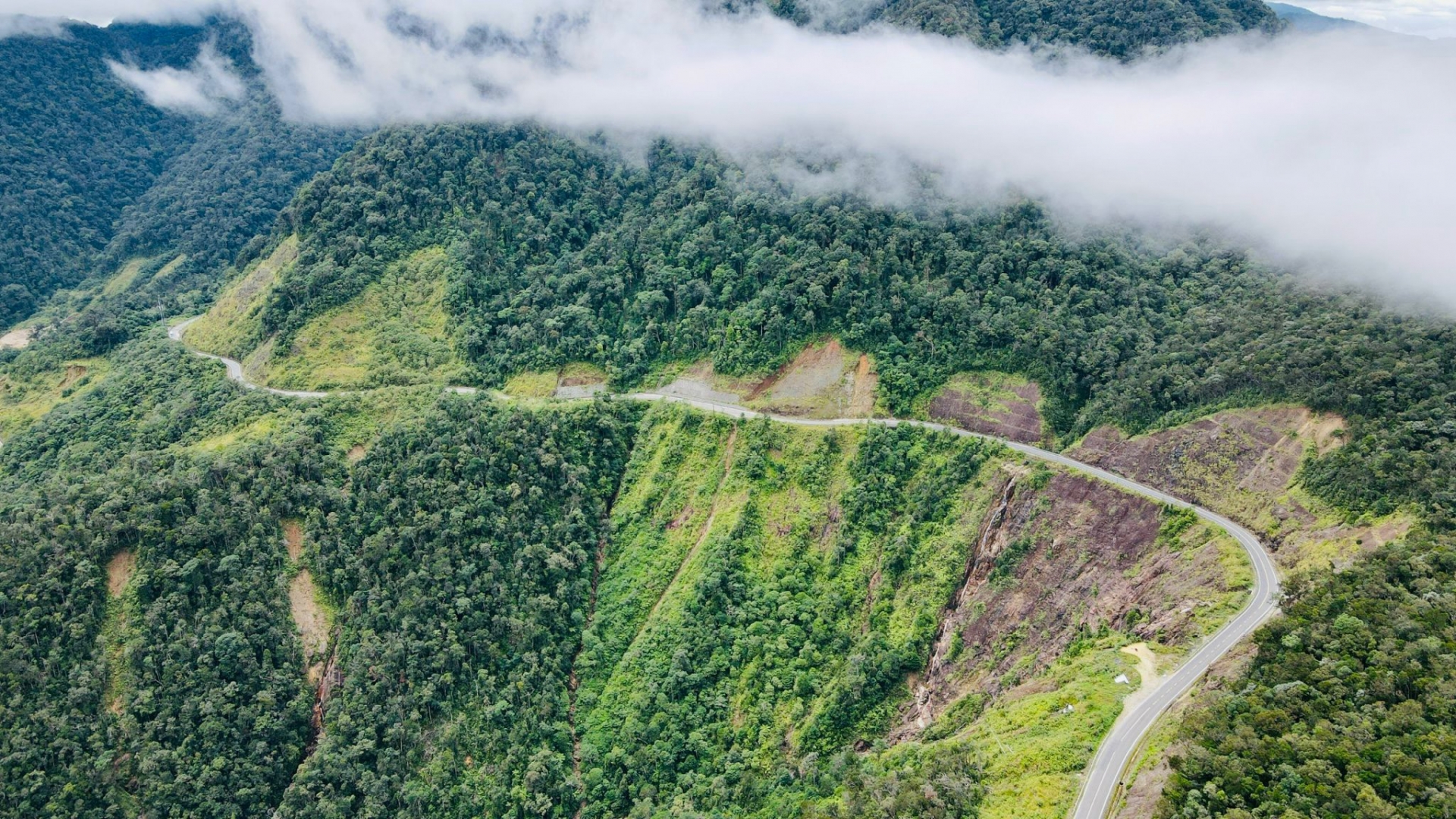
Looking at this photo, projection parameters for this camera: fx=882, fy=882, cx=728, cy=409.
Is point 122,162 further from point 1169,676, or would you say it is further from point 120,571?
point 1169,676

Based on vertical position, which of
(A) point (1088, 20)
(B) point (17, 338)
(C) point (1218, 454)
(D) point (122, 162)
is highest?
(A) point (1088, 20)

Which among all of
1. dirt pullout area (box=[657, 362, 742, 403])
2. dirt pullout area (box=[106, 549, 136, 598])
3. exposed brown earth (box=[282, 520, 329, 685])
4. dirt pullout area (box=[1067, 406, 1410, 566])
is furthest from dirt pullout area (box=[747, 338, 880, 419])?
dirt pullout area (box=[106, 549, 136, 598])

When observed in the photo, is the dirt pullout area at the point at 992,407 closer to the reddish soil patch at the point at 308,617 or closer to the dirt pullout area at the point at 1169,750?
the dirt pullout area at the point at 1169,750

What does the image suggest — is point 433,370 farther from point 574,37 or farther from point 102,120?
point 102,120

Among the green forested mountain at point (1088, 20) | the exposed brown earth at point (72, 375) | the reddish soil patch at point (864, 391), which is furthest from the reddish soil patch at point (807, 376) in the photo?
the exposed brown earth at point (72, 375)

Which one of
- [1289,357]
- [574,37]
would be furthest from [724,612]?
[574,37]

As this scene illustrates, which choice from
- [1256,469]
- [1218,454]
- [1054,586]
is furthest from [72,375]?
[1256,469]

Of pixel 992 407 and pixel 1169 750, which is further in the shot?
pixel 992 407

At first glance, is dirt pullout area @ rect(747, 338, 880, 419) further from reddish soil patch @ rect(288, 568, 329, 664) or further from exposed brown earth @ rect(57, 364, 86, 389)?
exposed brown earth @ rect(57, 364, 86, 389)
